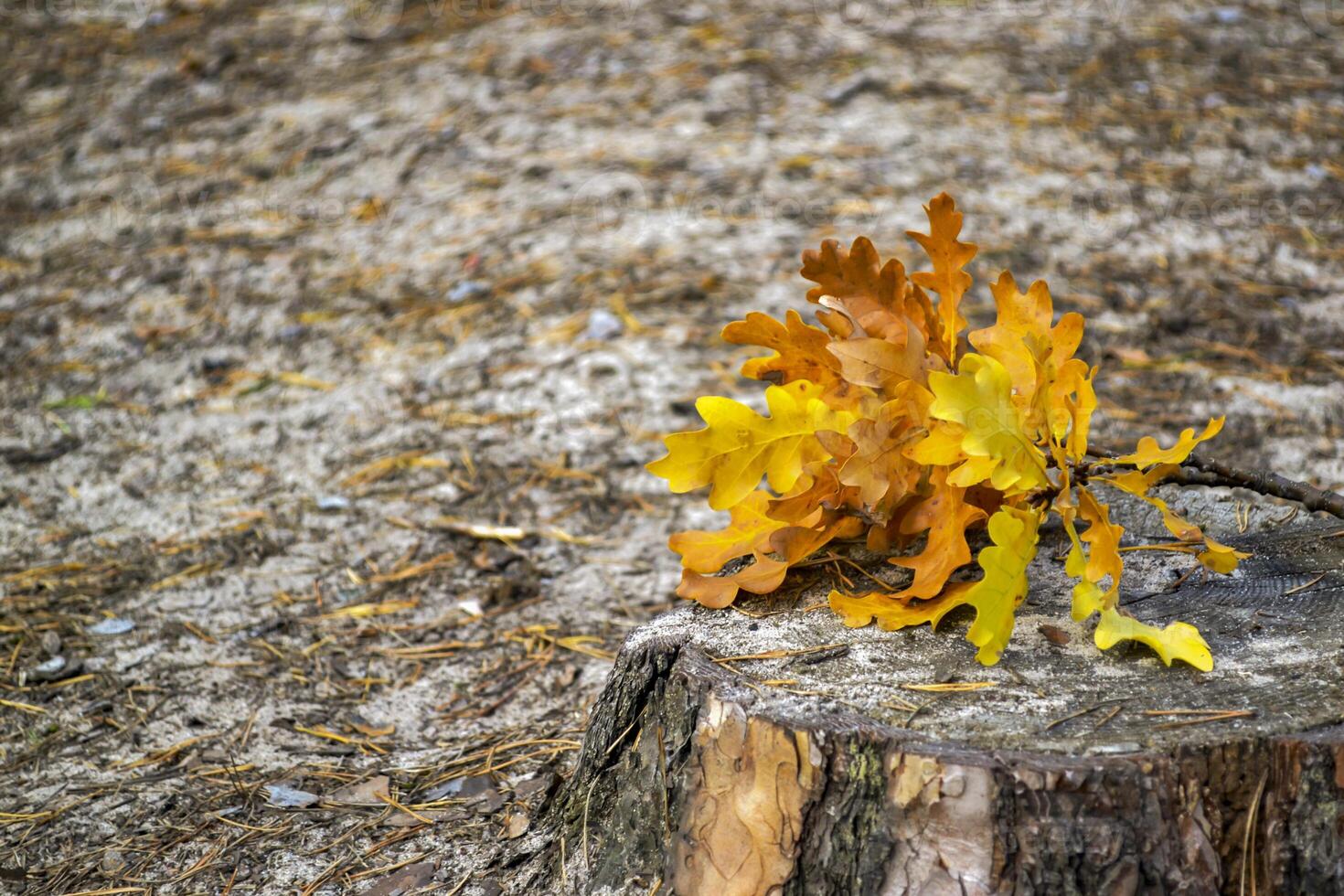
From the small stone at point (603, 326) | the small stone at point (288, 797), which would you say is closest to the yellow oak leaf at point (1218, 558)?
the small stone at point (288, 797)

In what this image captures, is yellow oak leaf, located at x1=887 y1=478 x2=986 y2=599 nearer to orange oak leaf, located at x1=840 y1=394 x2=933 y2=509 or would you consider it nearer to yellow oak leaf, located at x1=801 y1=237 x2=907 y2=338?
orange oak leaf, located at x1=840 y1=394 x2=933 y2=509

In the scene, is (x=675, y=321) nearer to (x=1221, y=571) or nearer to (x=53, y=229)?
(x=1221, y=571)

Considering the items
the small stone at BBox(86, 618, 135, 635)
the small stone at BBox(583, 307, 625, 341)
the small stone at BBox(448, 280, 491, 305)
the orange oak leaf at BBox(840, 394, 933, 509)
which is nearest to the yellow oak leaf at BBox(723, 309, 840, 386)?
the orange oak leaf at BBox(840, 394, 933, 509)

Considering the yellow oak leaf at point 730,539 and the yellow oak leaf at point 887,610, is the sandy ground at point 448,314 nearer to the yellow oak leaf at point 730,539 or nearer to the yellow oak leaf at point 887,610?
the yellow oak leaf at point 730,539

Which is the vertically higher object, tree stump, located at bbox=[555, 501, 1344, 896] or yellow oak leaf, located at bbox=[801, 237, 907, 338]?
yellow oak leaf, located at bbox=[801, 237, 907, 338]

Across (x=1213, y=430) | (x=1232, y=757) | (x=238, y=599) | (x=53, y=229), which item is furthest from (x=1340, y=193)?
(x=53, y=229)
